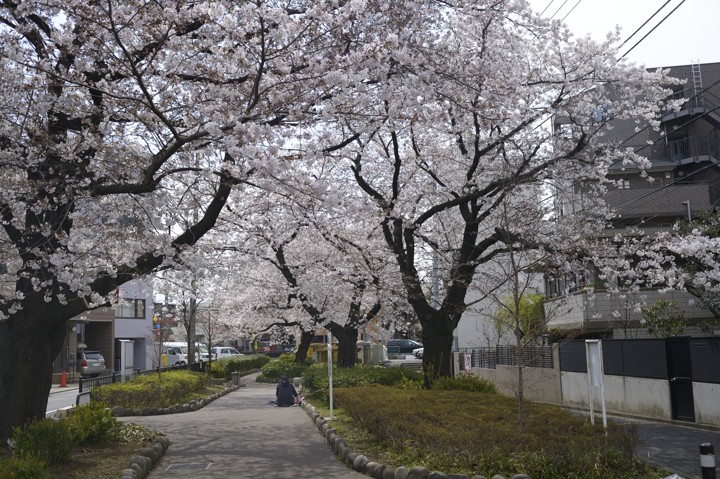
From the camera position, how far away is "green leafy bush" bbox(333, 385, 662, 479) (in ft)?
28.0

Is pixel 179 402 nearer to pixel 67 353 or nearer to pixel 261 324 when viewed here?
pixel 261 324

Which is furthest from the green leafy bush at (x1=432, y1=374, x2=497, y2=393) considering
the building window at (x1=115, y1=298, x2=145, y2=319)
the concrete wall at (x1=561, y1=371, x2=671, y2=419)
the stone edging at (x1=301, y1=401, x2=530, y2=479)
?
the building window at (x1=115, y1=298, x2=145, y2=319)

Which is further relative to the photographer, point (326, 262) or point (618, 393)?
point (326, 262)

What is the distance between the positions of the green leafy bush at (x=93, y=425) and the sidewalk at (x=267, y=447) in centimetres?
111

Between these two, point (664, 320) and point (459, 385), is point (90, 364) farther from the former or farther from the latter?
point (664, 320)

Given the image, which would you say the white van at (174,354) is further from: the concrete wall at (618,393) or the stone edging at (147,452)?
the concrete wall at (618,393)

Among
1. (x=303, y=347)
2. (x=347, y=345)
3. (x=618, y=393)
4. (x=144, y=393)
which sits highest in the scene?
(x=347, y=345)

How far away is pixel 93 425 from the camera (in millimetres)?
12047

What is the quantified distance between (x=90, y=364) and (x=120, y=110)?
33.4 metres

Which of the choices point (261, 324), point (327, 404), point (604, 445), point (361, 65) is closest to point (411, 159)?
point (327, 404)

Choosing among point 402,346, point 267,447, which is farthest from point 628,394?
point 402,346

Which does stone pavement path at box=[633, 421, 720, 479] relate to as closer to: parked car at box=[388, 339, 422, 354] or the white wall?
the white wall

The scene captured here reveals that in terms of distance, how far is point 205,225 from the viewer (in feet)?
39.1

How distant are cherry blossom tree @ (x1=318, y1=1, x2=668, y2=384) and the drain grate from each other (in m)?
6.02
